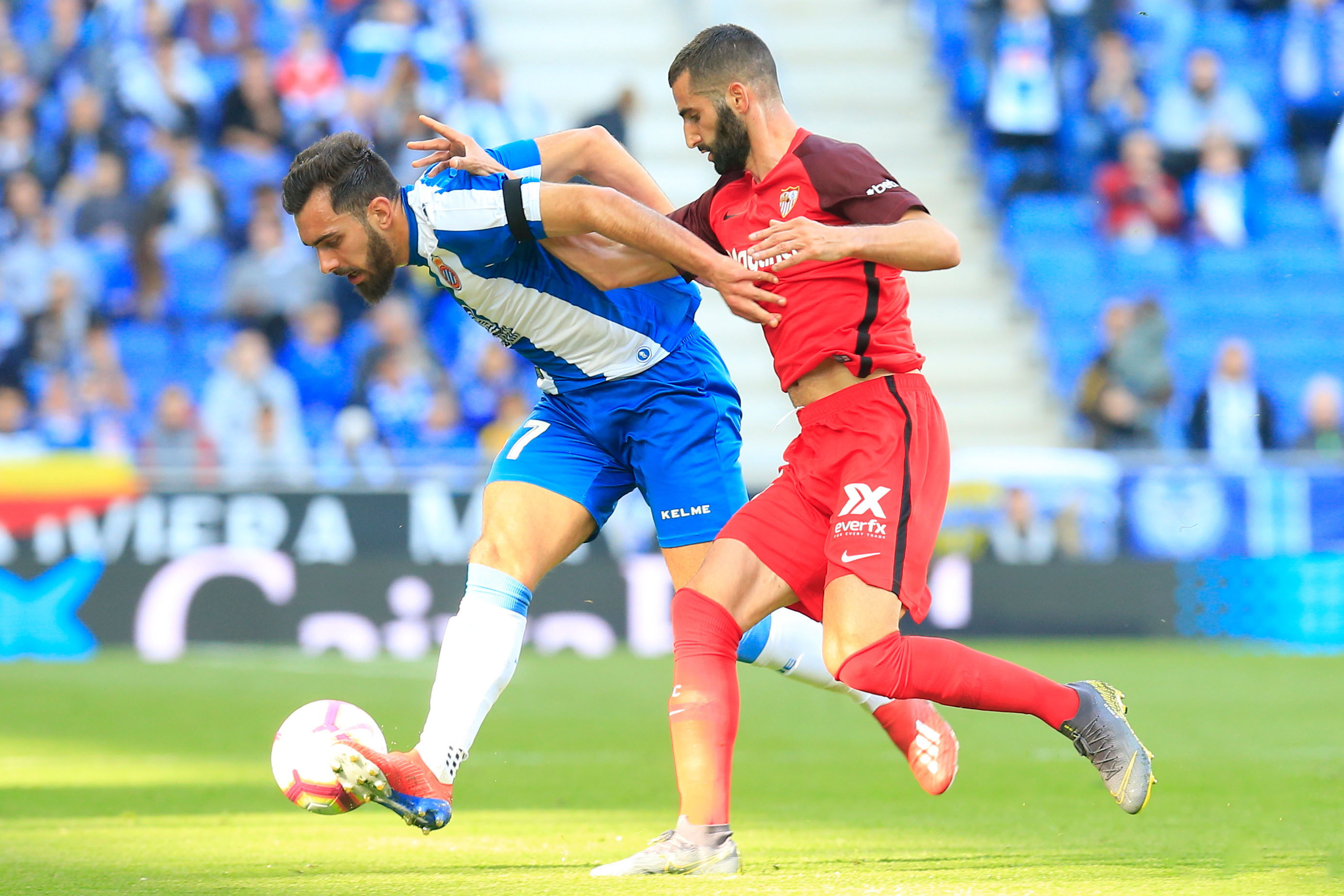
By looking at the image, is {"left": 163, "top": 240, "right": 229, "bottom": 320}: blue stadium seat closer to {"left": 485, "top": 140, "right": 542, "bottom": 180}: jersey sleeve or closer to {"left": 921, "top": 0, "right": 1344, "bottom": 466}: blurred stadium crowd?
{"left": 921, "top": 0, "right": 1344, "bottom": 466}: blurred stadium crowd

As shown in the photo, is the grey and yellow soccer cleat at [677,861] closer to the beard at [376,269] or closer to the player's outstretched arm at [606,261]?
the player's outstretched arm at [606,261]

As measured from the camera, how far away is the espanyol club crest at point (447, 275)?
16.7 feet

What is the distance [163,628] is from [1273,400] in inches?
346

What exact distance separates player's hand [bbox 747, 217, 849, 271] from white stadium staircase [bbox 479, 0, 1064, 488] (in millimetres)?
10754

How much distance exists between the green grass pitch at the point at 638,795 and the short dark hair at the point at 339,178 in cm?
186

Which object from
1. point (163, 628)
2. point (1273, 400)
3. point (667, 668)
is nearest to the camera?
point (667, 668)

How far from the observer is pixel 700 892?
413 cm

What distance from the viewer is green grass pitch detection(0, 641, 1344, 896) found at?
4.58m

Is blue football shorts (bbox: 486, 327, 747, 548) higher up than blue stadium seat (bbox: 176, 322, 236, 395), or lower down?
lower down

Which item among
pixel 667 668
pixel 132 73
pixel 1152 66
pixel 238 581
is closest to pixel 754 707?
pixel 667 668

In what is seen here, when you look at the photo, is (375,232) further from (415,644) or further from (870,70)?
(870,70)

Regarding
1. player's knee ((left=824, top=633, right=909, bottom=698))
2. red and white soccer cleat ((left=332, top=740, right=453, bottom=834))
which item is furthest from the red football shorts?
red and white soccer cleat ((left=332, top=740, right=453, bottom=834))

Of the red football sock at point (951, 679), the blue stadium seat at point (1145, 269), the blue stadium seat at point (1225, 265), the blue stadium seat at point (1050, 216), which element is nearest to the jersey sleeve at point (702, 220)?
the red football sock at point (951, 679)

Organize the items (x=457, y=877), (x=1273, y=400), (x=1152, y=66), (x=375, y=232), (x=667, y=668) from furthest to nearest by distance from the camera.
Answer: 1. (x=1152, y=66)
2. (x=1273, y=400)
3. (x=667, y=668)
4. (x=375, y=232)
5. (x=457, y=877)
